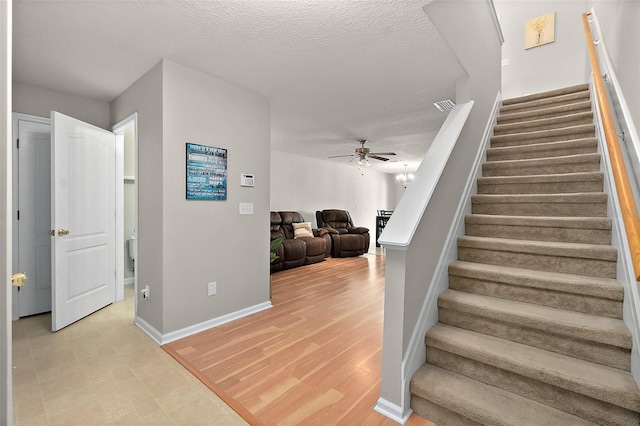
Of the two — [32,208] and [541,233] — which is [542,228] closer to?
[541,233]

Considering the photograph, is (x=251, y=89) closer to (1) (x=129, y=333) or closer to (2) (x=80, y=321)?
(1) (x=129, y=333)

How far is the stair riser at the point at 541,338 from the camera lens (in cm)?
148

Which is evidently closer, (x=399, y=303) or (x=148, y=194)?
(x=399, y=303)

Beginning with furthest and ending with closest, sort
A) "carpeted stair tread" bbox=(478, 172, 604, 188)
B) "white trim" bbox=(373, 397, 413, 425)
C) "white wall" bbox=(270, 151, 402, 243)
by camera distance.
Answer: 1. "white wall" bbox=(270, 151, 402, 243)
2. "carpeted stair tread" bbox=(478, 172, 604, 188)
3. "white trim" bbox=(373, 397, 413, 425)

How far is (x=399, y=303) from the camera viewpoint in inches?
63.4

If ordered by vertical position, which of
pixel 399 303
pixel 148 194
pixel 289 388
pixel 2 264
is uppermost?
pixel 148 194

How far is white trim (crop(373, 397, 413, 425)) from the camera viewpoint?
5.29 feet

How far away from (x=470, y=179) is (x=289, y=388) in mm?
2353

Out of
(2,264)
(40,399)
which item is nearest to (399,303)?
(2,264)

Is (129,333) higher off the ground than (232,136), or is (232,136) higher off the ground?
(232,136)

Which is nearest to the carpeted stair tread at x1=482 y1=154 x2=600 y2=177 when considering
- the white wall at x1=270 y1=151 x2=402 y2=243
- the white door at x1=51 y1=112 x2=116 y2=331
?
the white door at x1=51 y1=112 x2=116 y2=331

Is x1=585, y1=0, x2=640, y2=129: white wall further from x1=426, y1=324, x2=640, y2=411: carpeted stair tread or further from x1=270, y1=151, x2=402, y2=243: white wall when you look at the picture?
x1=270, y1=151, x2=402, y2=243: white wall

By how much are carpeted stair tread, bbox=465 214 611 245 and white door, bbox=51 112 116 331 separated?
3.76 m

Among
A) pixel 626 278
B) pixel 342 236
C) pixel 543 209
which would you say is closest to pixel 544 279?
pixel 626 278
